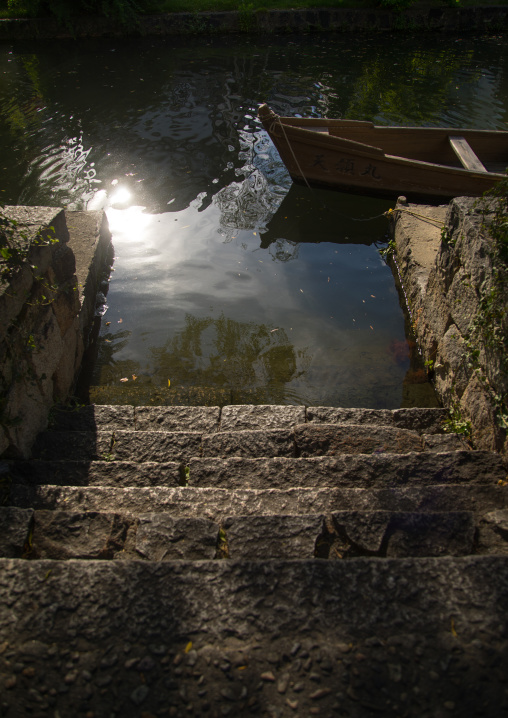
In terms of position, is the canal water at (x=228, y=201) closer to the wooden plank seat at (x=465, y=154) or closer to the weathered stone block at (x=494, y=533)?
the wooden plank seat at (x=465, y=154)

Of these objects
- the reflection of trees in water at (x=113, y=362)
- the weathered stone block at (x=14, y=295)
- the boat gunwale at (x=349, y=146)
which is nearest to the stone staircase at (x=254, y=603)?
the weathered stone block at (x=14, y=295)

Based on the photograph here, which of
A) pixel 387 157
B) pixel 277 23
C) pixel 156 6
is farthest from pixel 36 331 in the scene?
pixel 156 6

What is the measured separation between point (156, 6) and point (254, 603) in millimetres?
20714

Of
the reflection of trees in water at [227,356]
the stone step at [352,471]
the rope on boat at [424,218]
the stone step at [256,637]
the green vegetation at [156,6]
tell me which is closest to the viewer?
the stone step at [256,637]

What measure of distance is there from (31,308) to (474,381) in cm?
346

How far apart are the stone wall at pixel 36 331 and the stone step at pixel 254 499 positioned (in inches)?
27.0

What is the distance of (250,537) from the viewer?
2.16 metres

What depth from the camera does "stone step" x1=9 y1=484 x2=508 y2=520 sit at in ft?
8.32

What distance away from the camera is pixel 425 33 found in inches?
696

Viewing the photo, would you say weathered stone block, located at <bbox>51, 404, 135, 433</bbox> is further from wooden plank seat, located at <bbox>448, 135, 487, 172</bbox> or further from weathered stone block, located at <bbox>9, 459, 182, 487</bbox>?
wooden plank seat, located at <bbox>448, 135, 487, 172</bbox>

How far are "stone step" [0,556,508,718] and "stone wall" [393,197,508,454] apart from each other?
1.78 m

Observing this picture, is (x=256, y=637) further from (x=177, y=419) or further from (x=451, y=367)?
(x=451, y=367)

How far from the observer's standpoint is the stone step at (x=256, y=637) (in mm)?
1528

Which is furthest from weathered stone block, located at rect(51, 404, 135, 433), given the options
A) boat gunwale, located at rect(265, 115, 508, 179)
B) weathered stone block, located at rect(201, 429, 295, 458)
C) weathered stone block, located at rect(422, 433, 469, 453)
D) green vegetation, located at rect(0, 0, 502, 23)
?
green vegetation, located at rect(0, 0, 502, 23)
